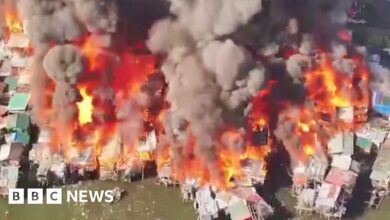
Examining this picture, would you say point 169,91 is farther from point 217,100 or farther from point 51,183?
point 51,183

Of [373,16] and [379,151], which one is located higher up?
[373,16]

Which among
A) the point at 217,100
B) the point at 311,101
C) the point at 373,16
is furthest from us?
the point at 373,16

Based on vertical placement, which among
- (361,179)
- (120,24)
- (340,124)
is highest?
(120,24)

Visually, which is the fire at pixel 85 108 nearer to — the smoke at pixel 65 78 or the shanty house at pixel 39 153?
the smoke at pixel 65 78

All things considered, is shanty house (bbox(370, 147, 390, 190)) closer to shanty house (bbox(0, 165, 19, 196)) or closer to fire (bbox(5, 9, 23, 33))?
shanty house (bbox(0, 165, 19, 196))

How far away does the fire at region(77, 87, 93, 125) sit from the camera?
18719 millimetres

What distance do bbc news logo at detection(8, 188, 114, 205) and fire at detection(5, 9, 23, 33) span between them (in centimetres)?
449

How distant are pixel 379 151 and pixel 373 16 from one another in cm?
524

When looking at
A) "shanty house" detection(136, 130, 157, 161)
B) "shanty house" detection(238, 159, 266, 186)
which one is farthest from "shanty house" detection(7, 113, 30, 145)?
"shanty house" detection(238, 159, 266, 186)

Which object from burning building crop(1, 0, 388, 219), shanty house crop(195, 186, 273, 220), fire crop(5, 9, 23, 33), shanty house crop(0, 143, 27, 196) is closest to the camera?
shanty house crop(195, 186, 273, 220)

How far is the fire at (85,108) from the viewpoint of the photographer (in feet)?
61.4

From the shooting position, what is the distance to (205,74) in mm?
17938

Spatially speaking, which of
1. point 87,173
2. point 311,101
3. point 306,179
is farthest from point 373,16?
point 87,173

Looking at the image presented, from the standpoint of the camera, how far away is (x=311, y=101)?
19.2 meters
